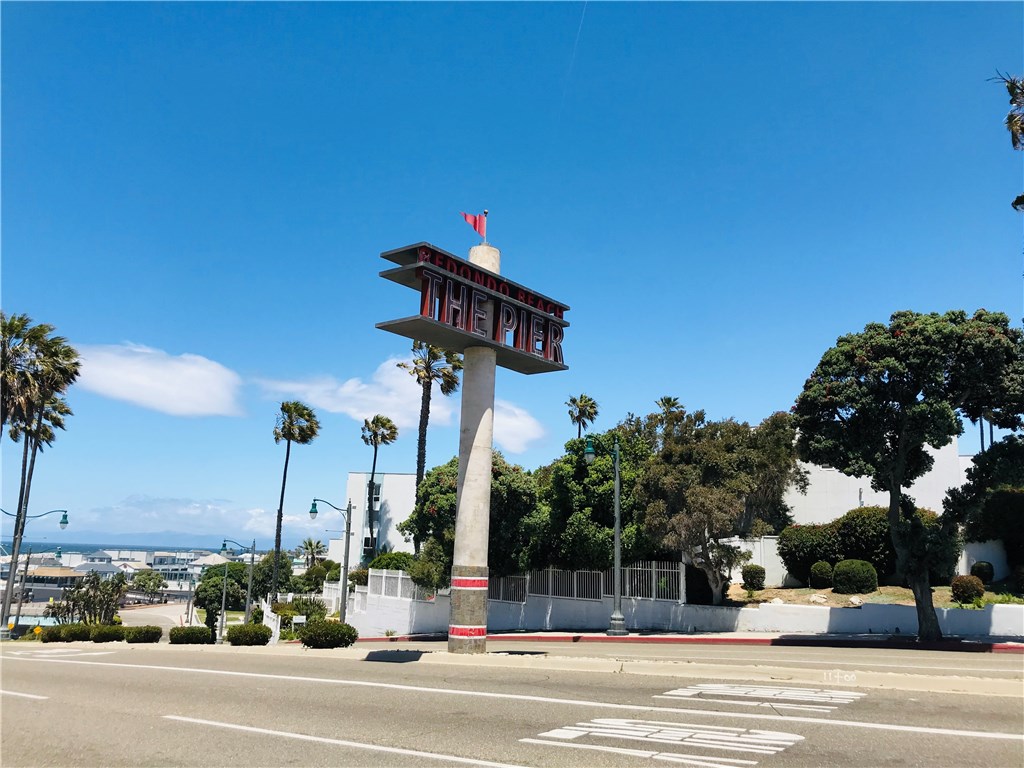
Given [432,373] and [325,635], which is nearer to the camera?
[325,635]

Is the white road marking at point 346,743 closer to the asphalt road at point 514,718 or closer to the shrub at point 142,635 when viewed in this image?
the asphalt road at point 514,718

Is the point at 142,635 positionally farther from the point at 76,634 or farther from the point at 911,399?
the point at 911,399

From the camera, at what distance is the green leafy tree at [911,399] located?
954 inches

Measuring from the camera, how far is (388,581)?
4600cm

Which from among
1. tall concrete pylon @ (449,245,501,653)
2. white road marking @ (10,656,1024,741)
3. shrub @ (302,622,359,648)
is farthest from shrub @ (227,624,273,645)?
tall concrete pylon @ (449,245,501,653)

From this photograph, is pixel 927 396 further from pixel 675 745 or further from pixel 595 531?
pixel 675 745

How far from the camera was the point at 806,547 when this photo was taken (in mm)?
38250

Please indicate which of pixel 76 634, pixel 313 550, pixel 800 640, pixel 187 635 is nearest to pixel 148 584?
pixel 313 550

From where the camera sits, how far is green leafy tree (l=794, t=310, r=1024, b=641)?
24234 millimetres

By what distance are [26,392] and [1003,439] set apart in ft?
159

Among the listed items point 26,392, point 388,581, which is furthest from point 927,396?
point 26,392

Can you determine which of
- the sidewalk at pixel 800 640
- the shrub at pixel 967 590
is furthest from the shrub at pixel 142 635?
the shrub at pixel 967 590

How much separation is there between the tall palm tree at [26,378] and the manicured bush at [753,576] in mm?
39796

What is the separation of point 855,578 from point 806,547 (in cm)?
423
